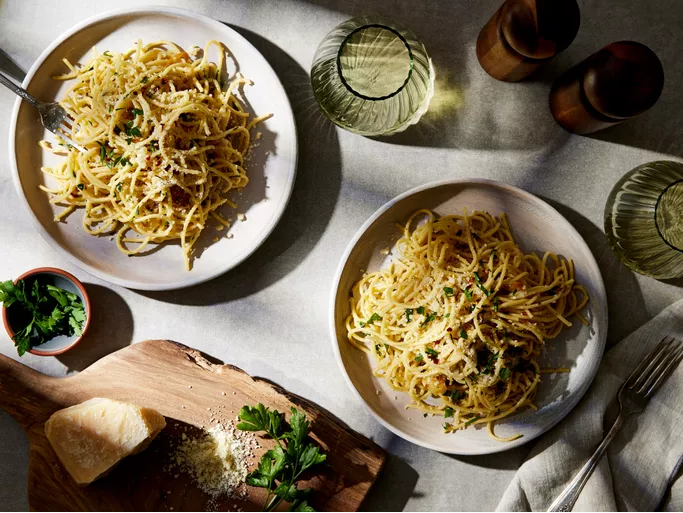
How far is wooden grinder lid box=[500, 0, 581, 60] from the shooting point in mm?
1791

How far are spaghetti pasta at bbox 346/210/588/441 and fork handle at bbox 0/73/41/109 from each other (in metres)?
1.36

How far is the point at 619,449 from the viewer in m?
2.03

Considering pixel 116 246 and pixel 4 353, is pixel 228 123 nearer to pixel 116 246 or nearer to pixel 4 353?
pixel 116 246

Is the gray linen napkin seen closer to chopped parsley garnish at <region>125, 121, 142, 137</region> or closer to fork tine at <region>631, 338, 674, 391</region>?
→ fork tine at <region>631, 338, 674, 391</region>

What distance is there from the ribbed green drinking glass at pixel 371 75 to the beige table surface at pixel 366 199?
0.12 meters

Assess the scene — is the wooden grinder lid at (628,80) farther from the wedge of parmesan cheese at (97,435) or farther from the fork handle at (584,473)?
the wedge of parmesan cheese at (97,435)

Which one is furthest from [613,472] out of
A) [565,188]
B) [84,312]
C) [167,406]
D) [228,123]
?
[84,312]

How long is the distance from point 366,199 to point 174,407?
1081 mm

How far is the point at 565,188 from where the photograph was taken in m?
2.09

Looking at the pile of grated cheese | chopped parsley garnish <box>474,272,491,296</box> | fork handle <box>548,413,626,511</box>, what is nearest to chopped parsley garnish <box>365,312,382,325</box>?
chopped parsley garnish <box>474,272,491,296</box>

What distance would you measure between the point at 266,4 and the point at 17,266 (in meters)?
1.42

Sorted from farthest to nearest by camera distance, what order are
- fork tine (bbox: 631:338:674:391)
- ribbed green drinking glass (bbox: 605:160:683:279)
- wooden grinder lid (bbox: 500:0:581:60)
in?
1. fork tine (bbox: 631:338:674:391)
2. ribbed green drinking glass (bbox: 605:160:683:279)
3. wooden grinder lid (bbox: 500:0:581:60)

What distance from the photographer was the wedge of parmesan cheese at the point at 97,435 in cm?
187

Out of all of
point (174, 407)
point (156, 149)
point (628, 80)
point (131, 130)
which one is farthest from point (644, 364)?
point (131, 130)
